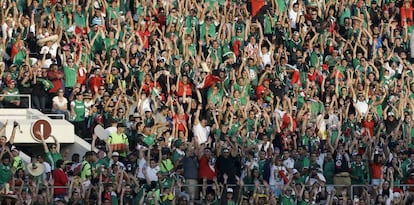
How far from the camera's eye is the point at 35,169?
26.2 metres

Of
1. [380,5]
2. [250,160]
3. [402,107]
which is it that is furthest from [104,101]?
[380,5]

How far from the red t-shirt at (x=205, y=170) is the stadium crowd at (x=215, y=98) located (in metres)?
0.02

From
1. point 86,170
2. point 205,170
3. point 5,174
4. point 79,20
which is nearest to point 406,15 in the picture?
point 79,20

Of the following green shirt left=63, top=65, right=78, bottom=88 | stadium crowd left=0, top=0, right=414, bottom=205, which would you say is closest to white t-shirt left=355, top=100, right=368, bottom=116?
stadium crowd left=0, top=0, right=414, bottom=205

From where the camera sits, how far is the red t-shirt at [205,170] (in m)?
27.5

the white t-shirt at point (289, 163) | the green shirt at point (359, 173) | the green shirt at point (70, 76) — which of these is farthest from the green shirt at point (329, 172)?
the green shirt at point (70, 76)

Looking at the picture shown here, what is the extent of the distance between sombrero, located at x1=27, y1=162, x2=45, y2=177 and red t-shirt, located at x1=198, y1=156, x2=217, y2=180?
9.29 ft

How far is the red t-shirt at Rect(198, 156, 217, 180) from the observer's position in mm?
27500

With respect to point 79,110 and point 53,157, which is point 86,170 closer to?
point 53,157

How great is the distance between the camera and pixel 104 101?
29422 millimetres

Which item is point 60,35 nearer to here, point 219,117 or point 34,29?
point 34,29

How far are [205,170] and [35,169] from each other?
3.06 metres

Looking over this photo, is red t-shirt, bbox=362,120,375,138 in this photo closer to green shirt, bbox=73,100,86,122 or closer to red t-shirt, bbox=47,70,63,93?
green shirt, bbox=73,100,86,122

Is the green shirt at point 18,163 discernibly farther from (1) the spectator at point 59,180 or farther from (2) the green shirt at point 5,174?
(1) the spectator at point 59,180
